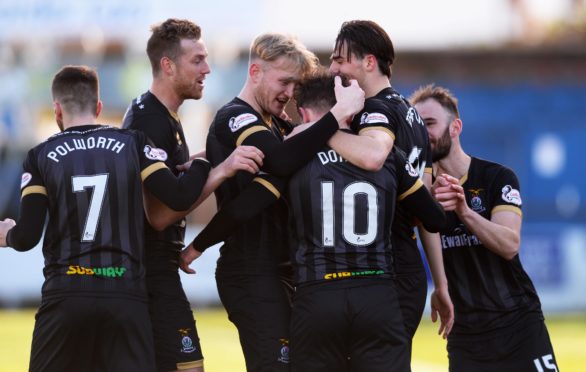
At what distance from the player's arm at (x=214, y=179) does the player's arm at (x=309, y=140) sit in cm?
8

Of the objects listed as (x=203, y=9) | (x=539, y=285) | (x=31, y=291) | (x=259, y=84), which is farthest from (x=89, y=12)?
(x=259, y=84)

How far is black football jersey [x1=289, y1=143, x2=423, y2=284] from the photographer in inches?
255

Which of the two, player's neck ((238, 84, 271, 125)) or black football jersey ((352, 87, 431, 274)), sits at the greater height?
player's neck ((238, 84, 271, 125))

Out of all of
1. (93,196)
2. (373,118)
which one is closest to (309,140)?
(373,118)

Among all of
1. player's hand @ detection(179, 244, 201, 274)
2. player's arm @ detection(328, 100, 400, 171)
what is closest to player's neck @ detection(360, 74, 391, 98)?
player's arm @ detection(328, 100, 400, 171)

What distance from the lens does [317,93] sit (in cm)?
689

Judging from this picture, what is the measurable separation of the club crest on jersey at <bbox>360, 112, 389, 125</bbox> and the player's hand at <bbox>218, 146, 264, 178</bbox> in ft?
2.16

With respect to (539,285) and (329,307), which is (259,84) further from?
(539,285)

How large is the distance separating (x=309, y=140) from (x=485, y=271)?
5.99ft

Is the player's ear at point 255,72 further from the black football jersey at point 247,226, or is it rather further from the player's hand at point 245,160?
the player's hand at point 245,160

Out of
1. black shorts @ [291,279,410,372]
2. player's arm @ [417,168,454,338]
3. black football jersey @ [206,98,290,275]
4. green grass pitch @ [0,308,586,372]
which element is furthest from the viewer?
green grass pitch @ [0,308,586,372]

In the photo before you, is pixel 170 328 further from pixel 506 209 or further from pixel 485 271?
pixel 506 209

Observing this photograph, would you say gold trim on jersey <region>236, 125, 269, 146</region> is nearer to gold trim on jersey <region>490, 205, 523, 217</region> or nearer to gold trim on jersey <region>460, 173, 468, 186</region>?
gold trim on jersey <region>460, 173, 468, 186</region>

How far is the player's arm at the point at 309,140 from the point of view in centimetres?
661
